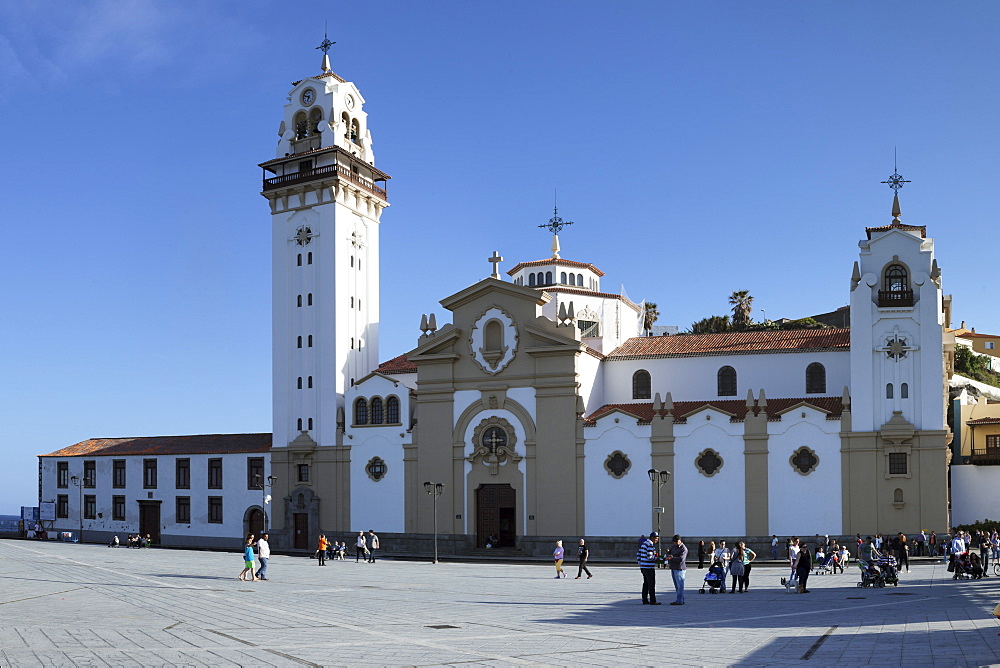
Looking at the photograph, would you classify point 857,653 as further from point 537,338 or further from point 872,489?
point 537,338

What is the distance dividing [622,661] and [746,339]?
40.3 m

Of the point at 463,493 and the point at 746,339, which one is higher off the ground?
the point at 746,339

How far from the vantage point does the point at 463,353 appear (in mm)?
54125

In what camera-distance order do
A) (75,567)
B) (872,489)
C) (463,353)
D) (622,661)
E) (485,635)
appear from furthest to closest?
(463,353)
(872,489)
(75,567)
(485,635)
(622,661)

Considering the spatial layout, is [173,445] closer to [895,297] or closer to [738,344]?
[738,344]

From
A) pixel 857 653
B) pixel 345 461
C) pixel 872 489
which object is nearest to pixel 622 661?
pixel 857 653

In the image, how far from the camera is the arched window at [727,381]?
52.2 metres

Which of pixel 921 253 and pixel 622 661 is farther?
pixel 921 253

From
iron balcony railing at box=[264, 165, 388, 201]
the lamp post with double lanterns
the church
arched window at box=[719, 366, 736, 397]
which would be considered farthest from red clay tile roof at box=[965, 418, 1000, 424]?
the lamp post with double lanterns

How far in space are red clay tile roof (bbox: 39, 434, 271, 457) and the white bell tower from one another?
3.41 m

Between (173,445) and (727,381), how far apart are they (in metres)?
36.1

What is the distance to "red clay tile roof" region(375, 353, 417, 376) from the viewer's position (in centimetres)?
5848

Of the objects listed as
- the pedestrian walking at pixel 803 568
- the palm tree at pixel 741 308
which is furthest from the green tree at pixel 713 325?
the pedestrian walking at pixel 803 568

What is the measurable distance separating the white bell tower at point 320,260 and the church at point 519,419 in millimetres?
136
